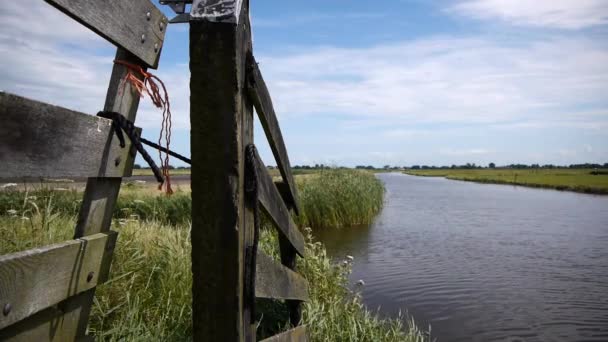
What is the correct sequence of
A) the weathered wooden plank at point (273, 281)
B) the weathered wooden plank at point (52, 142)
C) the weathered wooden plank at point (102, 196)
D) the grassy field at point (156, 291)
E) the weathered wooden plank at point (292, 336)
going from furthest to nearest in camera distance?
1. the grassy field at point (156, 291)
2. the weathered wooden plank at point (292, 336)
3. the weathered wooden plank at point (273, 281)
4. the weathered wooden plank at point (102, 196)
5. the weathered wooden plank at point (52, 142)

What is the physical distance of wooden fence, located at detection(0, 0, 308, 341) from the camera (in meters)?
1.39

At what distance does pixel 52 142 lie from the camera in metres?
1.45

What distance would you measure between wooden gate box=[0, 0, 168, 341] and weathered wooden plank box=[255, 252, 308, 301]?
60cm

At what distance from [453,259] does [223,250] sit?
44.8ft

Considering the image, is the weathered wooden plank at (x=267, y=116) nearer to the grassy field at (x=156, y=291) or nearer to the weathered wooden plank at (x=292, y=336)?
the weathered wooden plank at (x=292, y=336)

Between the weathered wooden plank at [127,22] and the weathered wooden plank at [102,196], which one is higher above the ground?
the weathered wooden plank at [127,22]

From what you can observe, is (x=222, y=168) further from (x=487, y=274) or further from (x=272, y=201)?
(x=487, y=274)


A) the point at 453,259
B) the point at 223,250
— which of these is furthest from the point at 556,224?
the point at 223,250

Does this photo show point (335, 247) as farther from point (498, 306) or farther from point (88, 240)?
point (88, 240)

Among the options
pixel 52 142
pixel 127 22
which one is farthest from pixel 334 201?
pixel 52 142

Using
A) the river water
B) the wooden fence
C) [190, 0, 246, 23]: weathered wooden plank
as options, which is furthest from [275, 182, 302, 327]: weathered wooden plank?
the river water

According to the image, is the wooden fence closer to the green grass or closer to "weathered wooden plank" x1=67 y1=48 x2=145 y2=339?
"weathered wooden plank" x1=67 y1=48 x2=145 y2=339

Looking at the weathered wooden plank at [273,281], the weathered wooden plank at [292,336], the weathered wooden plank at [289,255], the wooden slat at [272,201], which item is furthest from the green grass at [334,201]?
the wooden slat at [272,201]

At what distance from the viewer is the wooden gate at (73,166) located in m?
1.34
